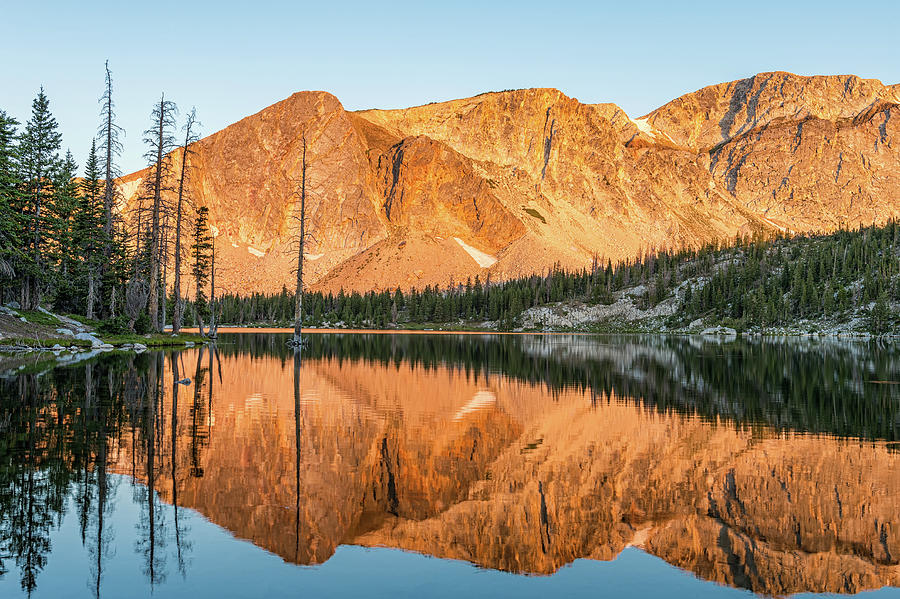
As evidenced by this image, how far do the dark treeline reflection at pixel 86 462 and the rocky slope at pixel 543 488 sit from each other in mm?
388

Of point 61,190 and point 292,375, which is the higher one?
point 61,190

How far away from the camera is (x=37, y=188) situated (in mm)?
61500

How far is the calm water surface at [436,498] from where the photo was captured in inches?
399

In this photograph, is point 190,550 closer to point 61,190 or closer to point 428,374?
point 428,374

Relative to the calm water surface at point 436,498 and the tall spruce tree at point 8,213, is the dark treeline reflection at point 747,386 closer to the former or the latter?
the calm water surface at point 436,498

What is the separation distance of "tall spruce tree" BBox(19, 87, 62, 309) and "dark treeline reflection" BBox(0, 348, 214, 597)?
103ft

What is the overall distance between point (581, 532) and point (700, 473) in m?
5.20

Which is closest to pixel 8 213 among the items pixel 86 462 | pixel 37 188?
pixel 37 188

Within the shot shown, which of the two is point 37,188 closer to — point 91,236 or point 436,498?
point 91,236

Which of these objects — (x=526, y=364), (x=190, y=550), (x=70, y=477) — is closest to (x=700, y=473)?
(x=190, y=550)

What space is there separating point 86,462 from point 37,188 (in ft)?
180

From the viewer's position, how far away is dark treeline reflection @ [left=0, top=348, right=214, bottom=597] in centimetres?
1062

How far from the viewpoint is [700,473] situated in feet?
52.7

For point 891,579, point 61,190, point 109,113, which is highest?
point 109,113
